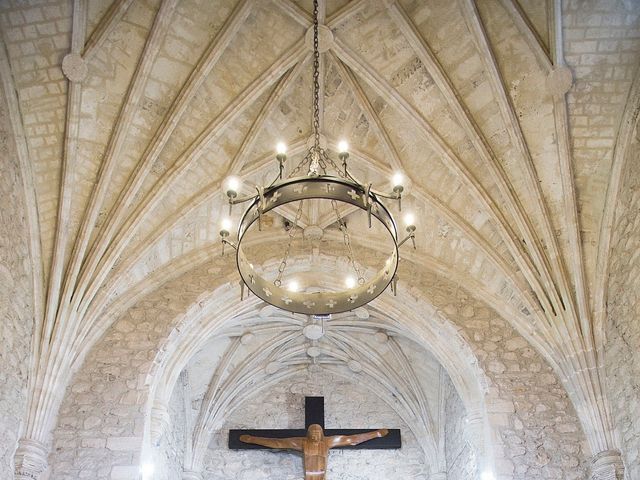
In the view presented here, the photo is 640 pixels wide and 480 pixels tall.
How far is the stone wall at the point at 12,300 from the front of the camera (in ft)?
22.4

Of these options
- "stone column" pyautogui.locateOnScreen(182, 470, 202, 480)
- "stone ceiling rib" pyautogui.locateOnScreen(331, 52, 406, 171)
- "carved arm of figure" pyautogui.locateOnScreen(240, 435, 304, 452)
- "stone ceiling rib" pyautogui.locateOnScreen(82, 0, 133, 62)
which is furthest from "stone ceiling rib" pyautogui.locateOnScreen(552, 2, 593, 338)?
"stone column" pyautogui.locateOnScreen(182, 470, 202, 480)

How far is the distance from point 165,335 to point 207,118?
2.62 meters

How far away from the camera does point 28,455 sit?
23.0 feet

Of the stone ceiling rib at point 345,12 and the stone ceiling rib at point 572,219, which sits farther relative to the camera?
the stone ceiling rib at point 572,219

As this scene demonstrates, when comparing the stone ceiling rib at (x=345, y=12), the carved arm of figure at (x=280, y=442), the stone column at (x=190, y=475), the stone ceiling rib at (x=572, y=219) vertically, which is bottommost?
the stone column at (x=190, y=475)

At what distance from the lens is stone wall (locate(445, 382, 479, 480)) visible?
9.20 m

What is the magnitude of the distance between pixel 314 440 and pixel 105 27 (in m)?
6.83

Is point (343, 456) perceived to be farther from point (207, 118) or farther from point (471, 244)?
point (207, 118)

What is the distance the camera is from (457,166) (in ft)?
27.3

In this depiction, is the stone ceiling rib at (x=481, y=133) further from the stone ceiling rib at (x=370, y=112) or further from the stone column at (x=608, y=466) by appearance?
the stone column at (x=608, y=466)

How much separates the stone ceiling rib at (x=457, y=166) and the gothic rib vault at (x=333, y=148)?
2cm

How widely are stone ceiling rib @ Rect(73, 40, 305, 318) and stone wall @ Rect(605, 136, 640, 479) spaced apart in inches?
152

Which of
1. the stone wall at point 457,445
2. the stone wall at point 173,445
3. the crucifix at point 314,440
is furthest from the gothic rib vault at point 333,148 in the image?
the crucifix at point 314,440

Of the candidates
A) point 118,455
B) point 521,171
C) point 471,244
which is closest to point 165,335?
point 118,455
